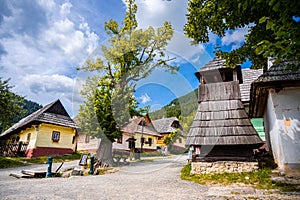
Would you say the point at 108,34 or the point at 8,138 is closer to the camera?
the point at 108,34

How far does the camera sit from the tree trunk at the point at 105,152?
13567 mm

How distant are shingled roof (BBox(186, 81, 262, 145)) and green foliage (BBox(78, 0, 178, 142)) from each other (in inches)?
139

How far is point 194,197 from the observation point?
517 cm

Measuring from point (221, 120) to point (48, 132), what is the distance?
16963 millimetres

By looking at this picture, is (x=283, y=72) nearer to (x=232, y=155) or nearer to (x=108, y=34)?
(x=232, y=155)

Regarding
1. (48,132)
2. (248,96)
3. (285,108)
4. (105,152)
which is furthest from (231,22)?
(48,132)

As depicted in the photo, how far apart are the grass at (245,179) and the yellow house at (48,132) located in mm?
15479

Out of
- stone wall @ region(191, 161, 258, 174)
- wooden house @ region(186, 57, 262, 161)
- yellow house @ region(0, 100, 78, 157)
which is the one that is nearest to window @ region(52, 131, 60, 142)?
yellow house @ region(0, 100, 78, 157)

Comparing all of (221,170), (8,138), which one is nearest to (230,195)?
(221,170)

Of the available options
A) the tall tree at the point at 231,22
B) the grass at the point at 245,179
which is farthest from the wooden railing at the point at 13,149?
the tall tree at the point at 231,22

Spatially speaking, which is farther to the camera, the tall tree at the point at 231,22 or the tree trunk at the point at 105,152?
the tree trunk at the point at 105,152

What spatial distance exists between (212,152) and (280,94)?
11.6 ft

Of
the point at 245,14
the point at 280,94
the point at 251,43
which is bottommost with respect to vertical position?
the point at 280,94

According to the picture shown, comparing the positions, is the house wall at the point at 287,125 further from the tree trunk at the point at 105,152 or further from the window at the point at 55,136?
the window at the point at 55,136
